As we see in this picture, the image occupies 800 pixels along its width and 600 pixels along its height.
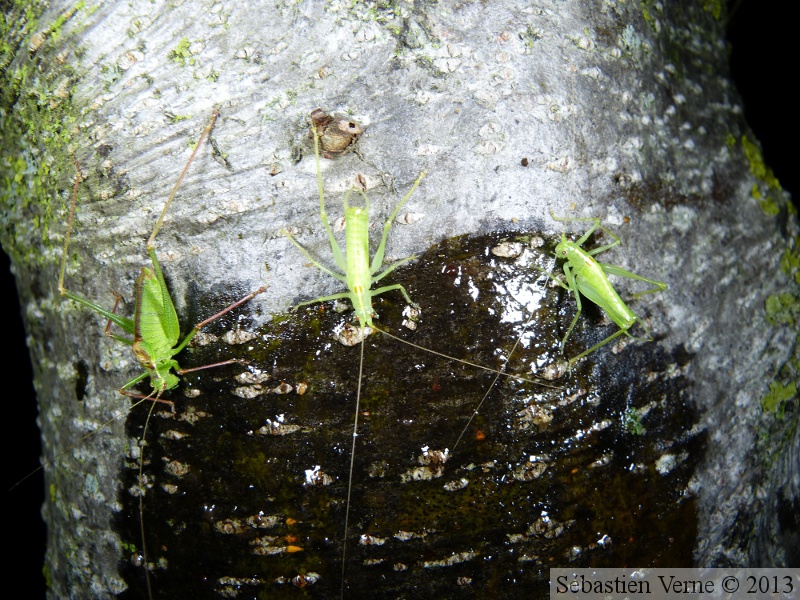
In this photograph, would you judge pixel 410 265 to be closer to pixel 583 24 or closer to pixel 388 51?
pixel 388 51

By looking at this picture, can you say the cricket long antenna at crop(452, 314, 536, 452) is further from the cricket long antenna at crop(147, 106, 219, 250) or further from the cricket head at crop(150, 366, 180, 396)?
the cricket long antenna at crop(147, 106, 219, 250)

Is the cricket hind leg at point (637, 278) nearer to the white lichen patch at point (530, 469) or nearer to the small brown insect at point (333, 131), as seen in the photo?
the white lichen patch at point (530, 469)

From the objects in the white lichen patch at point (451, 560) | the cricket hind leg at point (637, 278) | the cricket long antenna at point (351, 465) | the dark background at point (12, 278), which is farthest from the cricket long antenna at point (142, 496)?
the dark background at point (12, 278)

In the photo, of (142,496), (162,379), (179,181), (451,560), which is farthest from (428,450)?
(179,181)

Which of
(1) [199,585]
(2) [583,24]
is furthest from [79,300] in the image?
(2) [583,24]

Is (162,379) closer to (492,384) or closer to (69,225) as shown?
(69,225)

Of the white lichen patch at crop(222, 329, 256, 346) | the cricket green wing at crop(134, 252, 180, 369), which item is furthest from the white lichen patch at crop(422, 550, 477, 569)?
the cricket green wing at crop(134, 252, 180, 369)
